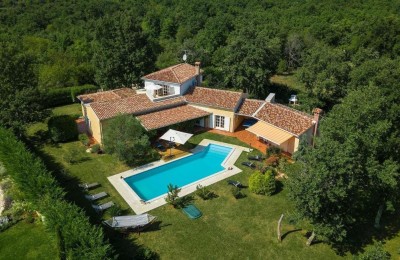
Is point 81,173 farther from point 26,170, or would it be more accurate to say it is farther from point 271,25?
point 271,25

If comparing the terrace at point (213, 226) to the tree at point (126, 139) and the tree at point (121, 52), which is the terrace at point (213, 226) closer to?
the tree at point (126, 139)

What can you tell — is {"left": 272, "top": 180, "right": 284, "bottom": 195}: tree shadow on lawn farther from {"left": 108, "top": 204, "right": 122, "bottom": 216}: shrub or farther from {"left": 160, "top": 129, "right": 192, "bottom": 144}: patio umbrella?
{"left": 108, "top": 204, "right": 122, "bottom": 216}: shrub

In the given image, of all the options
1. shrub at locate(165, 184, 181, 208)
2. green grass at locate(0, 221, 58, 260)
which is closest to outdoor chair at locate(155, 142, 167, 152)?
shrub at locate(165, 184, 181, 208)

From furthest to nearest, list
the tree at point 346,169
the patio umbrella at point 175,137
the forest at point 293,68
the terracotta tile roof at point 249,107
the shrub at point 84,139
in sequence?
the terracotta tile roof at point 249,107
the shrub at point 84,139
the patio umbrella at point 175,137
the forest at point 293,68
the tree at point 346,169

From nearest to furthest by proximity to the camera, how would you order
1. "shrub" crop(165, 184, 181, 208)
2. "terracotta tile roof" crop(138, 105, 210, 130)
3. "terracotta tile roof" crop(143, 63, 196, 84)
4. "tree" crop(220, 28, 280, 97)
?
1. "shrub" crop(165, 184, 181, 208)
2. "terracotta tile roof" crop(138, 105, 210, 130)
3. "terracotta tile roof" crop(143, 63, 196, 84)
4. "tree" crop(220, 28, 280, 97)

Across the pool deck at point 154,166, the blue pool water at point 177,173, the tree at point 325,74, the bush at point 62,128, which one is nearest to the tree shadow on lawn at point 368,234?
the pool deck at point 154,166

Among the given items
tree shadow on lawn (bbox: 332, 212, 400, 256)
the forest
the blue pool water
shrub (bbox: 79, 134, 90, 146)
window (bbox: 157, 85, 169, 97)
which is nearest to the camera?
the forest

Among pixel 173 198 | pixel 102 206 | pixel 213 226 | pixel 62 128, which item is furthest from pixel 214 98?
pixel 102 206
